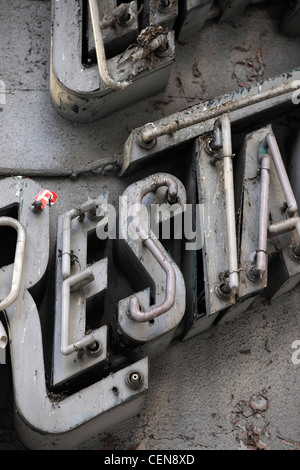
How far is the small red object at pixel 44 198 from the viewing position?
5523mm

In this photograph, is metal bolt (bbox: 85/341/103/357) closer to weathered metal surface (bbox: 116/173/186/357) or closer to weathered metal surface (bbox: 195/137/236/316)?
weathered metal surface (bbox: 116/173/186/357)

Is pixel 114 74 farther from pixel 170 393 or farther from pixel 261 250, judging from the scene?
pixel 170 393

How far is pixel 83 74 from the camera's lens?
19.2 feet

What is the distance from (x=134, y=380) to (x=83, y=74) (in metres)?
2.05

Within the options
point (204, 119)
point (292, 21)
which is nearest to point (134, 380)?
point (204, 119)

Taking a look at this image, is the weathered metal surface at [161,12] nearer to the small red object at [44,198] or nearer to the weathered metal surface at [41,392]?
the small red object at [44,198]

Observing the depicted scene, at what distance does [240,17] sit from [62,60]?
149 centimetres

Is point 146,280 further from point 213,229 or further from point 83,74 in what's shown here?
point 83,74

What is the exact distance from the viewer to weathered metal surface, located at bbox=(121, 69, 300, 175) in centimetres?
577

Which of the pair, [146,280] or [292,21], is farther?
[292,21]

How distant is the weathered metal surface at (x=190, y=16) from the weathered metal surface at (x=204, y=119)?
0.71m

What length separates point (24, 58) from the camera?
6.22 meters

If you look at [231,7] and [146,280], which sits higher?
[231,7]

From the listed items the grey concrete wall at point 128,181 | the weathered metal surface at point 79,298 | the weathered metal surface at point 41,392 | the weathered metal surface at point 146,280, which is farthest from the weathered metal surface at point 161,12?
the weathered metal surface at point 41,392
